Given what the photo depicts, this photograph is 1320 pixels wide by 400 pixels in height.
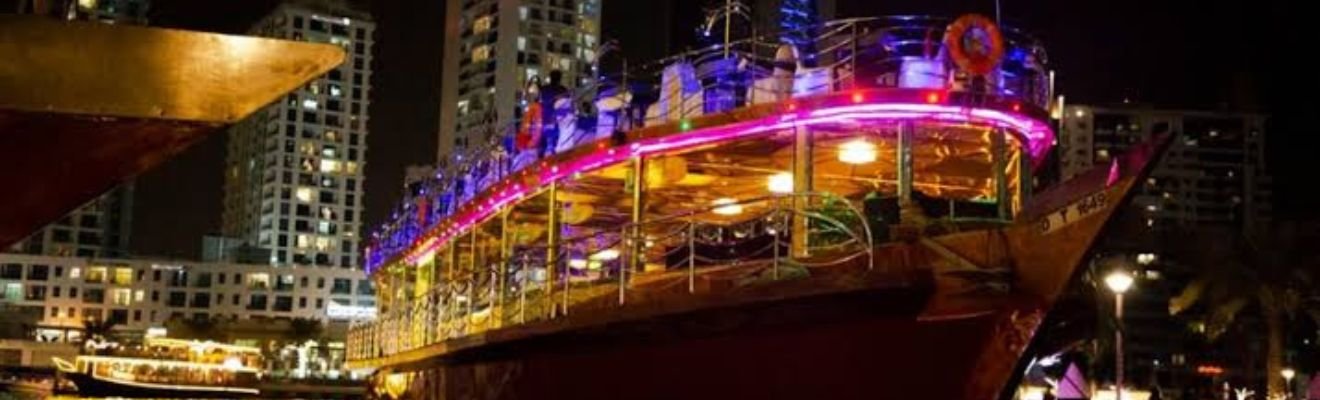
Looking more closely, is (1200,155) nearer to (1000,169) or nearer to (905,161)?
(1000,169)

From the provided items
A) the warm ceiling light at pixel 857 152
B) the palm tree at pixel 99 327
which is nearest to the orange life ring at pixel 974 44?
the warm ceiling light at pixel 857 152

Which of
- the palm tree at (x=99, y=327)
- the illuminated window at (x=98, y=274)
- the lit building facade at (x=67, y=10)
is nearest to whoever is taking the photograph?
the lit building facade at (x=67, y=10)

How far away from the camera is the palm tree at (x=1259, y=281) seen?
3441cm

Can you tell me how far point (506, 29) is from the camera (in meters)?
93.9

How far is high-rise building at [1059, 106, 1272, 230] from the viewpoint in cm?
10644

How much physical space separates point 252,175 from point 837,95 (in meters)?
A: 133

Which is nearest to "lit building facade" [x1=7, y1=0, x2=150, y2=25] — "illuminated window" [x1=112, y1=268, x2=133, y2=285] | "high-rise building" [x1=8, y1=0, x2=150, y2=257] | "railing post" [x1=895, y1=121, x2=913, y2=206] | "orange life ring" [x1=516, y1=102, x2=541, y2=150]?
"railing post" [x1=895, y1=121, x2=913, y2=206]

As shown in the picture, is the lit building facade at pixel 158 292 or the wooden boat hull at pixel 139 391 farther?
the lit building facade at pixel 158 292

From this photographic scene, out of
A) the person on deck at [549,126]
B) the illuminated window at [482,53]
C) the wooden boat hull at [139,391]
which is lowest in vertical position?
the wooden boat hull at [139,391]

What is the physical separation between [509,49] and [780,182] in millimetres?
82917

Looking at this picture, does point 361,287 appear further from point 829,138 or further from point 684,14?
point 829,138

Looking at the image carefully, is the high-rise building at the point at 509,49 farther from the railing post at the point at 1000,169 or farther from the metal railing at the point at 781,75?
the railing post at the point at 1000,169

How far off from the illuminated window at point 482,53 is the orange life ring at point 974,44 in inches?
3440

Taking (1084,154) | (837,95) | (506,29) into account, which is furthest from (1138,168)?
(1084,154)
